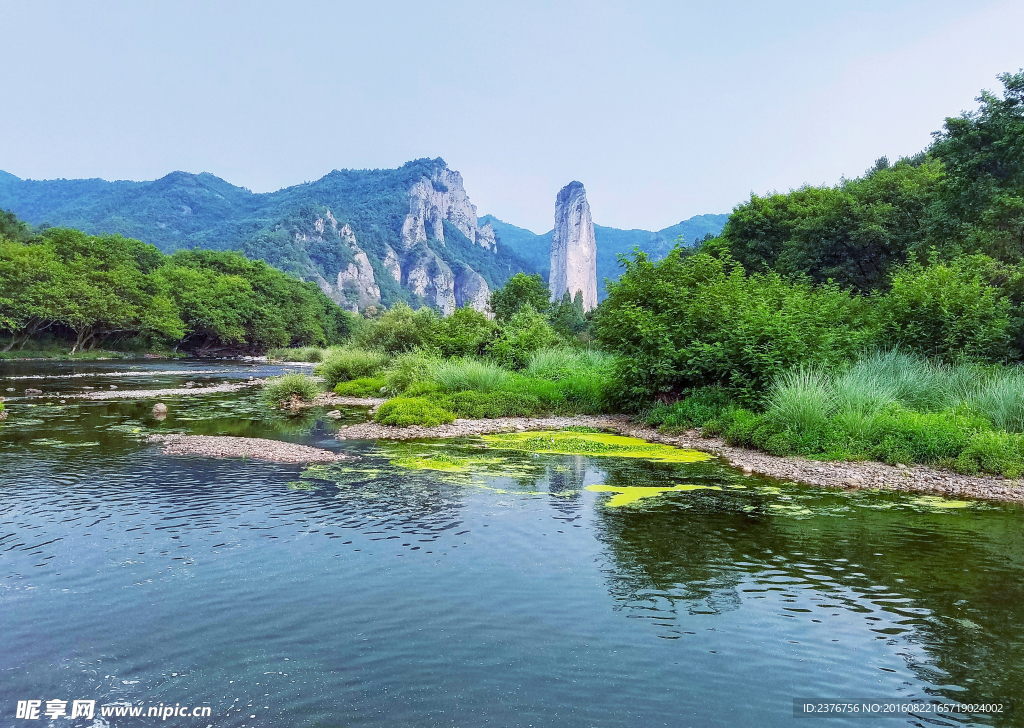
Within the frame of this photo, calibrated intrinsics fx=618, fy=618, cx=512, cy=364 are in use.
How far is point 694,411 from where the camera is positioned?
A: 17516 mm

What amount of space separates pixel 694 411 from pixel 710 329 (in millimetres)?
2633

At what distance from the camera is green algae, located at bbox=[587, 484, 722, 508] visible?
34.2ft

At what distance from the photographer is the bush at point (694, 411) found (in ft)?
56.1

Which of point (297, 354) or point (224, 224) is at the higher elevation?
point (224, 224)

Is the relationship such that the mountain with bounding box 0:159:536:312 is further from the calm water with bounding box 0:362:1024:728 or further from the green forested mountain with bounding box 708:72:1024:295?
the calm water with bounding box 0:362:1024:728

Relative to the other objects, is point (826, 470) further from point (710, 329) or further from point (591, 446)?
point (710, 329)

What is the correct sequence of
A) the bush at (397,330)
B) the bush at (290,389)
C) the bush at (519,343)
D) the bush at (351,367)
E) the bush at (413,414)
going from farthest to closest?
the bush at (397,330), the bush at (351,367), the bush at (519,343), the bush at (290,389), the bush at (413,414)

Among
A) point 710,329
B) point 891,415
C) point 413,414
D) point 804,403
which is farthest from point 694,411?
point 413,414

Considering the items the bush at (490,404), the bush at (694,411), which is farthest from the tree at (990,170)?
the bush at (490,404)

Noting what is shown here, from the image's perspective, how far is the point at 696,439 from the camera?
16.1m

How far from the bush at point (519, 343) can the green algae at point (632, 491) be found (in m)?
16.8

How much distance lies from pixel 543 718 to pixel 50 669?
4.01 metres

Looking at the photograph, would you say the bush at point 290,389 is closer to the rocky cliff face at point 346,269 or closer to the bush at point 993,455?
the bush at point 993,455

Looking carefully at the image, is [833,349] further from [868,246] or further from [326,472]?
[868,246]
